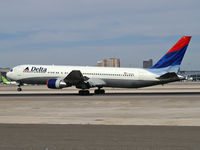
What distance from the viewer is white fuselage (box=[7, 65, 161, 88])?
147 feet

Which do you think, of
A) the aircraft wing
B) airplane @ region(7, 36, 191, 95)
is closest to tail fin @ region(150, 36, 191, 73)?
airplane @ region(7, 36, 191, 95)

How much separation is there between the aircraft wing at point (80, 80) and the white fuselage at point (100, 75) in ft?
2.03

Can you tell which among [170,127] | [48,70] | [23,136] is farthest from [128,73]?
[23,136]

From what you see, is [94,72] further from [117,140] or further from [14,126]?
[117,140]

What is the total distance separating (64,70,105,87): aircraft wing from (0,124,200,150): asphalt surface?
2758 cm

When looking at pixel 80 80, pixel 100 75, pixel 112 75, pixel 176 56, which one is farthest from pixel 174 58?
pixel 80 80

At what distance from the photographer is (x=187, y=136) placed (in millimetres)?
12453

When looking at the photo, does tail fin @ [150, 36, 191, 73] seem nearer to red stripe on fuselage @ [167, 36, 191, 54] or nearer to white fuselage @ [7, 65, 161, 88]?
red stripe on fuselage @ [167, 36, 191, 54]

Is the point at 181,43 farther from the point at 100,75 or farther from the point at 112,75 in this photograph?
the point at 100,75

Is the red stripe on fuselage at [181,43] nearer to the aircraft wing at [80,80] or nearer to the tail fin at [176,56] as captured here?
the tail fin at [176,56]

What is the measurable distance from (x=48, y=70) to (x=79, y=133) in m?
34.0

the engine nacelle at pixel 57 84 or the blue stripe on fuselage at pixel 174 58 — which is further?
the blue stripe on fuselage at pixel 174 58

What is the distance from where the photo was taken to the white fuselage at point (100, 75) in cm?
4481

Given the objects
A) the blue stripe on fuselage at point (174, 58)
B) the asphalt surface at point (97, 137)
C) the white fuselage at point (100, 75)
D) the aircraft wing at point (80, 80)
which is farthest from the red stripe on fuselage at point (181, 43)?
the asphalt surface at point (97, 137)
